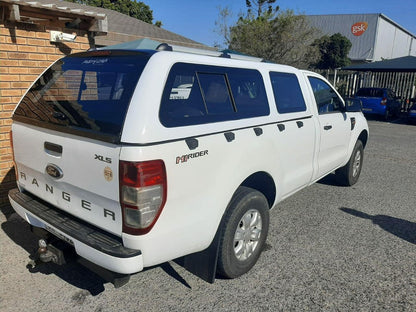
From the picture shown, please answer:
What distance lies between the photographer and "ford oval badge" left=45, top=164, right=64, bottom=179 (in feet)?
8.39

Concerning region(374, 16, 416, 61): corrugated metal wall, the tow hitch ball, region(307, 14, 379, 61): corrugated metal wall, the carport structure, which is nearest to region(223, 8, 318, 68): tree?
the carport structure

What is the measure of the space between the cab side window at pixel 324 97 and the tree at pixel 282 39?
15534 mm

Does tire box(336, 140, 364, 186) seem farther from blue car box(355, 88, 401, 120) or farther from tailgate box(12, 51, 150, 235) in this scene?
blue car box(355, 88, 401, 120)

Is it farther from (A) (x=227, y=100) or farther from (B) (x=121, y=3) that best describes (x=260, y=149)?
(B) (x=121, y=3)

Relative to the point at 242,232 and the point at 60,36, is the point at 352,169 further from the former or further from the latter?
the point at 60,36

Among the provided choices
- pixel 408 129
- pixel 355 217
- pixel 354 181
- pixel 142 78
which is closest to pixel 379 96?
pixel 408 129

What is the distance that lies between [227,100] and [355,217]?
2.80 metres

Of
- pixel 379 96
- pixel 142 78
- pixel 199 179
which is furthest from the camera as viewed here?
pixel 379 96

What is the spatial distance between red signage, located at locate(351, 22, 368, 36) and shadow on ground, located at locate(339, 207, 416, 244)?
50.3 meters

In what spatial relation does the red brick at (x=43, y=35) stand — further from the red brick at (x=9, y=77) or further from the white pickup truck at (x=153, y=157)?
the white pickup truck at (x=153, y=157)

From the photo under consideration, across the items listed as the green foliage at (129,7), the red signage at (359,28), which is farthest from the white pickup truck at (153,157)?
the red signage at (359,28)

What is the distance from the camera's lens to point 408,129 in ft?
46.8

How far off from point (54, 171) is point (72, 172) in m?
0.23

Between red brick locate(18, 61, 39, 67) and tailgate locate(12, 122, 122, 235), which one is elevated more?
red brick locate(18, 61, 39, 67)
